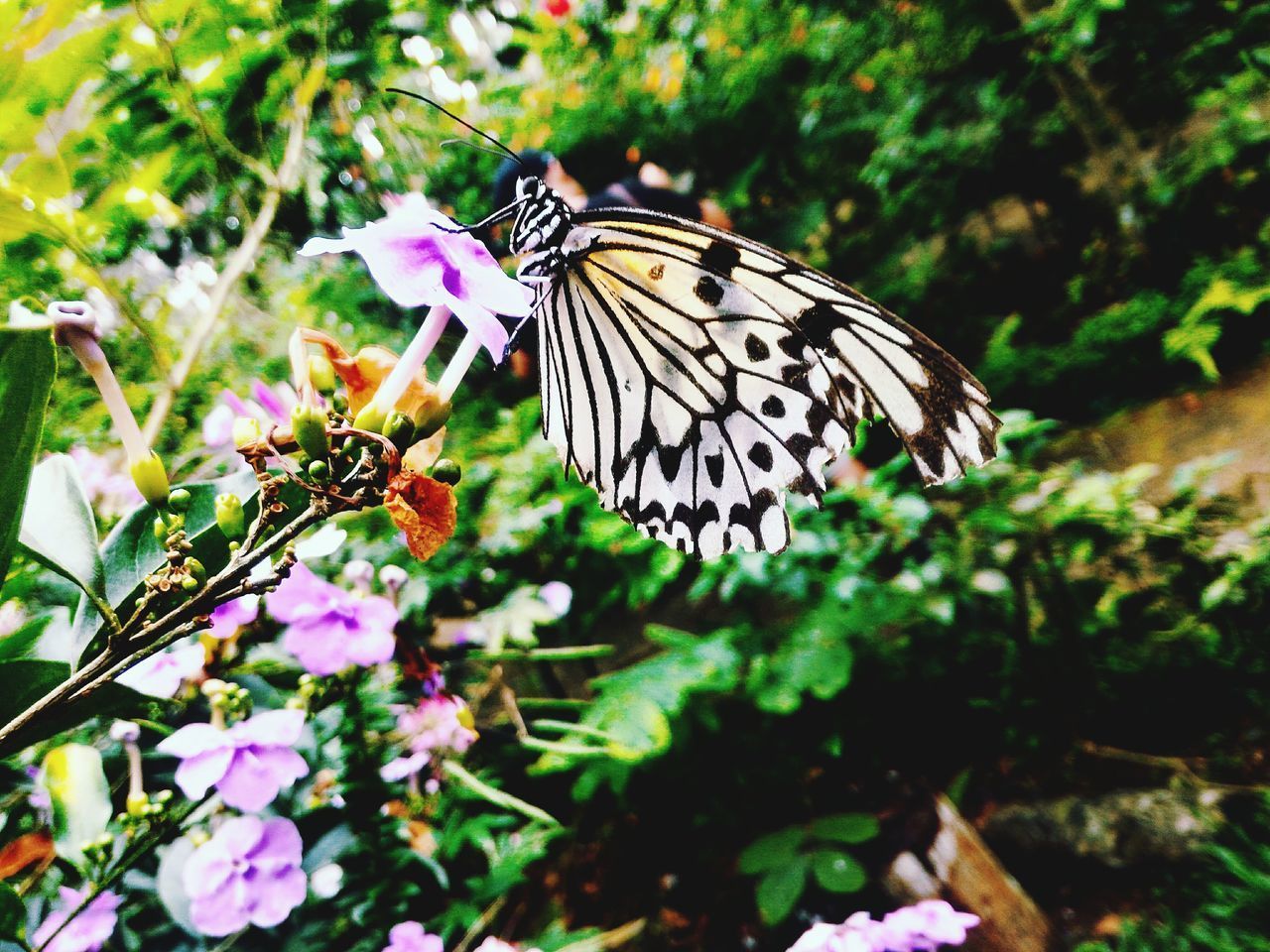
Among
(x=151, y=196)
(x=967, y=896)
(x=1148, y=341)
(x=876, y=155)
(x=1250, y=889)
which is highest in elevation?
(x=876, y=155)

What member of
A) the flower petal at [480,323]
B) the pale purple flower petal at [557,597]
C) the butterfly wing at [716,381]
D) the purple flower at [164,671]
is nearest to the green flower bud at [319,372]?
the flower petal at [480,323]

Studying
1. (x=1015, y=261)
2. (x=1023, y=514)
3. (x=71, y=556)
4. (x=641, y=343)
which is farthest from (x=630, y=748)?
(x=1015, y=261)

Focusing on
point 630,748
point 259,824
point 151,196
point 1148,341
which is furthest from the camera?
point 1148,341

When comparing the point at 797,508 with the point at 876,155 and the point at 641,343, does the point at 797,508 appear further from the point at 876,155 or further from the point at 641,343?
the point at 876,155

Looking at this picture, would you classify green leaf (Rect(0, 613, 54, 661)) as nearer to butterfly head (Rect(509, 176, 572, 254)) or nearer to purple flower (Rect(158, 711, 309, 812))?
purple flower (Rect(158, 711, 309, 812))

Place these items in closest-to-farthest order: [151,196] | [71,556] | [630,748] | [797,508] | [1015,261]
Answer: [71,556] < [151,196] < [630,748] < [797,508] < [1015,261]

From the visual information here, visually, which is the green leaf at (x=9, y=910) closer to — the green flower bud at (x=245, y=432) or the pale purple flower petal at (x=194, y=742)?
the pale purple flower petal at (x=194, y=742)
